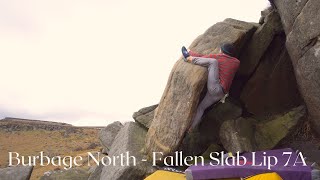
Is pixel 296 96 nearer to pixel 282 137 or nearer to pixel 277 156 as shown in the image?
pixel 282 137

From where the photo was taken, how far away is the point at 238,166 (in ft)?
29.0

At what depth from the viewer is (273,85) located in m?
13.0

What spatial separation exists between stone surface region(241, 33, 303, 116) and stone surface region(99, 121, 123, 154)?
7.31m

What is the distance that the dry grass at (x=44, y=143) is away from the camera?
4212cm

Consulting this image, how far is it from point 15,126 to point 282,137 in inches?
2305

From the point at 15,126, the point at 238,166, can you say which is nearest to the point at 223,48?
the point at 238,166

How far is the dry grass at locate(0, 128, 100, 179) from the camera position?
138ft

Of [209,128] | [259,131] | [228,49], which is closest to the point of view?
[228,49]

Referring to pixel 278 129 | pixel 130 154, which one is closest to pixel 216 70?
pixel 278 129

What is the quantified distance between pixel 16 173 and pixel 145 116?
20.3ft

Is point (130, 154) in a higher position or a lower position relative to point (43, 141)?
higher

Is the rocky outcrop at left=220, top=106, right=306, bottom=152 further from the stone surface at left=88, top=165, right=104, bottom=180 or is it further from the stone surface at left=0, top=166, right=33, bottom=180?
the stone surface at left=0, top=166, right=33, bottom=180

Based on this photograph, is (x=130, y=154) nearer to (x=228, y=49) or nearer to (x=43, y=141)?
(x=228, y=49)

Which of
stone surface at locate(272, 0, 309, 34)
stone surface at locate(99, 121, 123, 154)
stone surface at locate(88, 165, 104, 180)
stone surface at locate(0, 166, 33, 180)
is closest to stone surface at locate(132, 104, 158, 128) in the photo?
stone surface at locate(88, 165, 104, 180)
